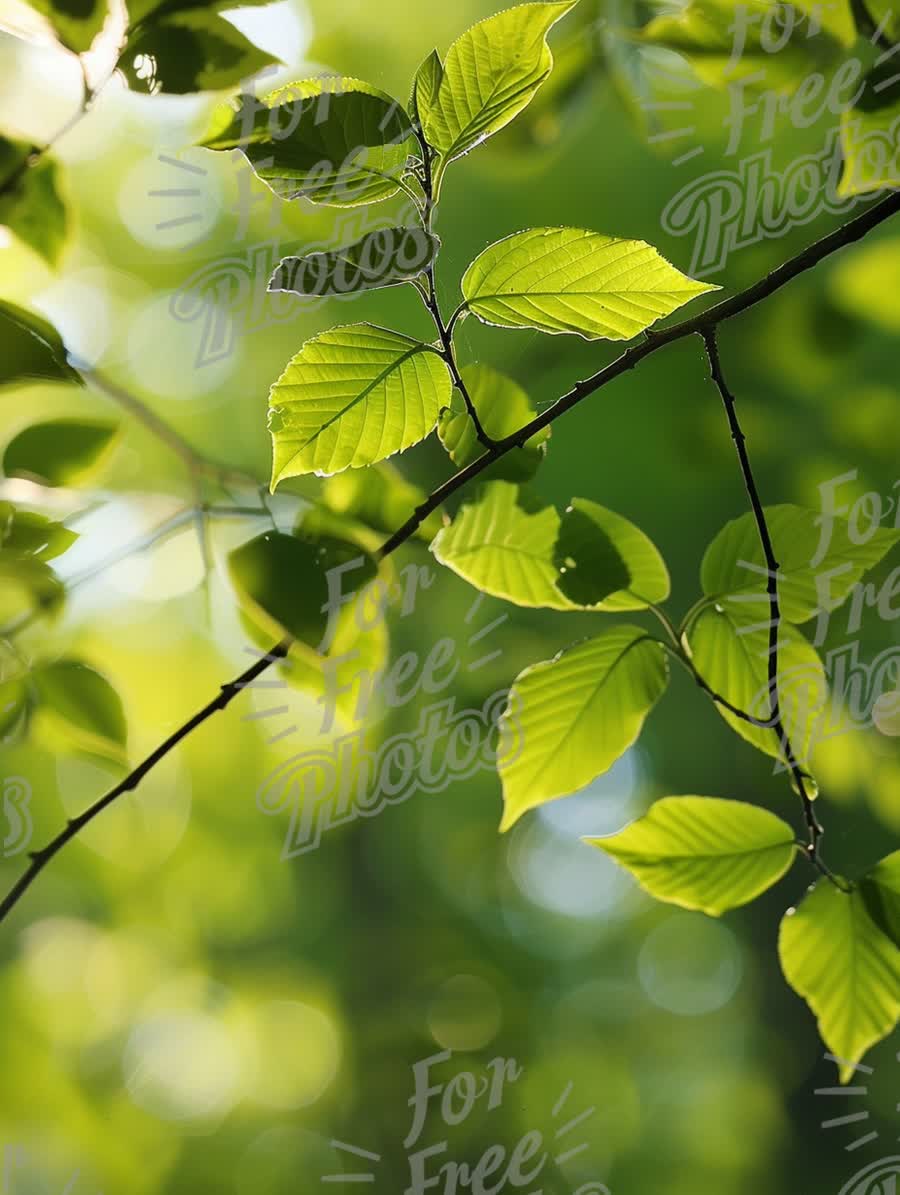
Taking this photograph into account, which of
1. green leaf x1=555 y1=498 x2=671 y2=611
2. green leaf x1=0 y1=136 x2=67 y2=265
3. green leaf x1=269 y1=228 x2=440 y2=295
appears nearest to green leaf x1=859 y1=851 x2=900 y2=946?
green leaf x1=555 y1=498 x2=671 y2=611

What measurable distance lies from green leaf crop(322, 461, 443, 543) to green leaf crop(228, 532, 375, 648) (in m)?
0.05

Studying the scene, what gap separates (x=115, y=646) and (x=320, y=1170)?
4.68 feet

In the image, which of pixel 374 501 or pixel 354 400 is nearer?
pixel 354 400

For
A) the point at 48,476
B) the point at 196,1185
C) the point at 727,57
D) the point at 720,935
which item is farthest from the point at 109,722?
the point at 196,1185

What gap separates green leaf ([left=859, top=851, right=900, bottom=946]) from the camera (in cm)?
29

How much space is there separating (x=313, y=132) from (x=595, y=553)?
0.16 meters

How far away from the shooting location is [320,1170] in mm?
2170

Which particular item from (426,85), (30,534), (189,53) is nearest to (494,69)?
(426,85)

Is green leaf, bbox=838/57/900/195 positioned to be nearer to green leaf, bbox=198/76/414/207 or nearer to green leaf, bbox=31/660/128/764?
green leaf, bbox=198/76/414/207

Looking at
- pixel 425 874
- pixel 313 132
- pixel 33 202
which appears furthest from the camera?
pixel 425 874

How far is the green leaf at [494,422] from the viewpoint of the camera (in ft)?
1.03

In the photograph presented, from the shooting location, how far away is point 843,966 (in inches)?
11.9

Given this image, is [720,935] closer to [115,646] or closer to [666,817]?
[115,646]

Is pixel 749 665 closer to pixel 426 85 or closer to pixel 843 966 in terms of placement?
pixel 843 966
